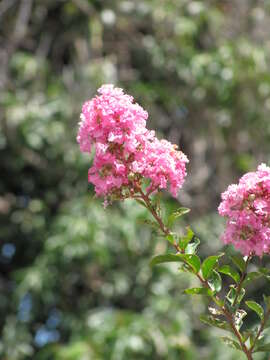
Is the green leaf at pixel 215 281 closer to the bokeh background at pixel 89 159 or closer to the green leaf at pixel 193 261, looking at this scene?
the green leaf at pixel 193 261

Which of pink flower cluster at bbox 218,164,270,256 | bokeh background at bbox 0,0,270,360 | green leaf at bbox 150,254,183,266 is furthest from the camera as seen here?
bokeh background at bbox 0,0,270,360

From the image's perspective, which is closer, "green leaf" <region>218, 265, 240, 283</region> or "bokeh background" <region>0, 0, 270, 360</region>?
"green leaf" <region>218, 265, 240, 283</region>

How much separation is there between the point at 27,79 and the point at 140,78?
0.68 m

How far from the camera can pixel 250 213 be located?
3.06 feet

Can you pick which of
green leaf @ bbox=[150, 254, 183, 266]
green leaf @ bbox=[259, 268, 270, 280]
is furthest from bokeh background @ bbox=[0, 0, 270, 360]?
green leaf @ bbox=[259, 268, 270, 280]

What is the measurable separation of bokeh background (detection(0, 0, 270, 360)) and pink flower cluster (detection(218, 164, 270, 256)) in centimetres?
172

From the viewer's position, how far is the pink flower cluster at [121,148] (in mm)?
974

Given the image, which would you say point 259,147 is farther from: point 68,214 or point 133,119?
point 133,119

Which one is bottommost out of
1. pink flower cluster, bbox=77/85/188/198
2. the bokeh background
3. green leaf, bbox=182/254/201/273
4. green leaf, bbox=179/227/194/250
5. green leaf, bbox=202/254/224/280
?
green leaf, bbox=202/254/224/280

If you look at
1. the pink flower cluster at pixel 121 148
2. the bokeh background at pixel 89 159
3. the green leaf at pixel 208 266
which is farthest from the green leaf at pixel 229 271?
the bokeh background at pixel 89 159

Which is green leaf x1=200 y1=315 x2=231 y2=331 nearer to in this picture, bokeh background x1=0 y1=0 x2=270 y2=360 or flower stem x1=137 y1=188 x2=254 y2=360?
flower stem x1=137 y1=188 x2=254 y2=360

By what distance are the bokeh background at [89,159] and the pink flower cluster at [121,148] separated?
1679 millimetres

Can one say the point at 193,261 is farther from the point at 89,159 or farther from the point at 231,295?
the point at 89,159

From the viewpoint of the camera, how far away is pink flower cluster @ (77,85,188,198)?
38.3 inches
